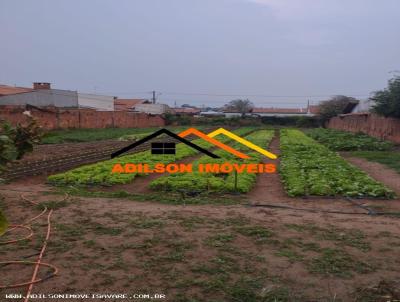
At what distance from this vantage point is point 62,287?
4672 mm

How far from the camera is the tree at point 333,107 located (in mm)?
54969

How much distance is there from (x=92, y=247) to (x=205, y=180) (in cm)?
525

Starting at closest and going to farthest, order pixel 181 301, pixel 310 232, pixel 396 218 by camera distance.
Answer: pixel 181 301 < pixel 310 232 < pixel 396 218

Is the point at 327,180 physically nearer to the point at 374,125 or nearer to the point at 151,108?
the point at 374,125

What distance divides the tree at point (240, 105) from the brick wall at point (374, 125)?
43.7m

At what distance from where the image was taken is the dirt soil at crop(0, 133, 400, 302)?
469cm

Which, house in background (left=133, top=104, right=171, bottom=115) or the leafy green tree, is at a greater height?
house in background (left=133, top=104, right=171, bottom=115)

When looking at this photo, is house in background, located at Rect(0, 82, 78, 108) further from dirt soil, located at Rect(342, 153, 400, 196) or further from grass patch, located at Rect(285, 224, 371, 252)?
grass patch, located at Rect(285, 224, 371, 252)

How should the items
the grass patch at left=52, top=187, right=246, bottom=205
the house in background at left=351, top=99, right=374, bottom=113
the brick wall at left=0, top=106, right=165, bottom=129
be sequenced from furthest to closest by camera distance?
the house in background at left=351, top=99, right=374, bottom=113 → the brick wall at left=0, top=106, right=165, bottom=129 → the grass patch at left=52, top=187, right=246, bottom=205

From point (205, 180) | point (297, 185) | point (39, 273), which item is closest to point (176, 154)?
point (205, 180)

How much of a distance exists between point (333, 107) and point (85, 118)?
33.6m

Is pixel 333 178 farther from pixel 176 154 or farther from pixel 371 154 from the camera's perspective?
pixel 371 154

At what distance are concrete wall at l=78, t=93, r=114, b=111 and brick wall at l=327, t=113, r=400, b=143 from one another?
3053cm

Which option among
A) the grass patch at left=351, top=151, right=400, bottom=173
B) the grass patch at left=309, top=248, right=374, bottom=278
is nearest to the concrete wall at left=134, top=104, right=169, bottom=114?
the grass patch at left=351, top=151, right=400, bottom=173
